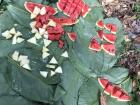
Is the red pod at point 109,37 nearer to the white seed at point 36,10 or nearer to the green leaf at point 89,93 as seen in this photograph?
the green leaf at point 89,93

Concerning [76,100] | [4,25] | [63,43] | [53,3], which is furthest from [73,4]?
[76,100]

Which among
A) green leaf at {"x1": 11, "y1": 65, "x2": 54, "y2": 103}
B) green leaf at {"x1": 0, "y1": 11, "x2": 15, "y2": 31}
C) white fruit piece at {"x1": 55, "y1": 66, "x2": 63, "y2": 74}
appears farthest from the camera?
green leaf at {"x1": 0, "y1": 11, "x2": 15, "y2": 31}

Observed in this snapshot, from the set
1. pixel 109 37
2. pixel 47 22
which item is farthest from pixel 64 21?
pixel 109 37

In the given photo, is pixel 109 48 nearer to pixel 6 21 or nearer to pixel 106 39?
pixel 106 39

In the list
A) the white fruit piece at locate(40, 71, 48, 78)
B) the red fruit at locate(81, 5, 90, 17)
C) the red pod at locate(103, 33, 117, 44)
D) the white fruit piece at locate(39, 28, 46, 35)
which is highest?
the red fruit at locate(81, 5, 90, 17)

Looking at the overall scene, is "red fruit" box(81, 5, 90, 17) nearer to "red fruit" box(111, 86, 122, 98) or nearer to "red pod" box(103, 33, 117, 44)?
"red pod" box(103, 33, 117, 44)

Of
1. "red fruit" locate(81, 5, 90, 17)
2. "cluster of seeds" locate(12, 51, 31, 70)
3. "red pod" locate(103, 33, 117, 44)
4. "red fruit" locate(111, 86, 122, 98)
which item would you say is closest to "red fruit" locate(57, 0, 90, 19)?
"red fruit" locate(81, 5, 90, 17)

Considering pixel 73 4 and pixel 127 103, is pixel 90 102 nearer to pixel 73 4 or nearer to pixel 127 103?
pixel 127 103
